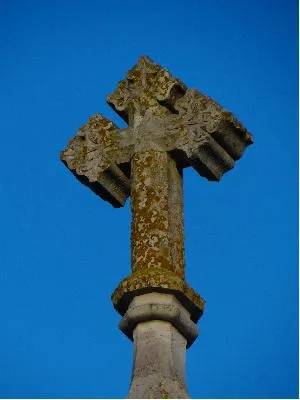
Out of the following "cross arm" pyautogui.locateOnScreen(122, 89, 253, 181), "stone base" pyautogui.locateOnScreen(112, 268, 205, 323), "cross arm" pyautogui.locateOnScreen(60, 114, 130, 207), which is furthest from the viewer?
"cross arm" pyautogui.locateOnScreen(60, 114, 130, 207)

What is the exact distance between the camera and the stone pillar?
820 cm

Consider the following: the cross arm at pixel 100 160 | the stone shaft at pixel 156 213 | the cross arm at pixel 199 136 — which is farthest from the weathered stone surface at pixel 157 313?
the cross arm at pixel 100 160

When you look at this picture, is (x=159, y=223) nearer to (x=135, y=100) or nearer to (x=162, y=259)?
(x=162, y=259)

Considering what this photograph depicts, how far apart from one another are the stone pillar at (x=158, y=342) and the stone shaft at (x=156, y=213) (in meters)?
0.42

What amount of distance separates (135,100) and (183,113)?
61 centimetres

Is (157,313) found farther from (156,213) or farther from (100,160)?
(100,160)

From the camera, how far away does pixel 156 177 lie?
9672 mm

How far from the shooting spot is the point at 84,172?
1050 cm

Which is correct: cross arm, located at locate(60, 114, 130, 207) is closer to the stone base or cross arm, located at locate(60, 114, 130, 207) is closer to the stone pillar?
the stone base

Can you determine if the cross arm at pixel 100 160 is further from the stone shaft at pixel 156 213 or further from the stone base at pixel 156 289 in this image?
the stone base at pixel 156 289

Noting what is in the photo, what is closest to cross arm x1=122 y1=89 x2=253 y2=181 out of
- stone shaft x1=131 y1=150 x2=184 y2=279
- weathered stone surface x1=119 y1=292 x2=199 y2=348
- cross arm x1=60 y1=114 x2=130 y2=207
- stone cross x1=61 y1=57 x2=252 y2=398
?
stone cross x1=61 y1=57 x2=252 y2=398

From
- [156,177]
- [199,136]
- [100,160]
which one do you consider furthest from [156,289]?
[100,160]

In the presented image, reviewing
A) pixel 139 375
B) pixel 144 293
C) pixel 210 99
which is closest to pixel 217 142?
pixel 210 99

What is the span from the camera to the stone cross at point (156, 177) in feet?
28.3
